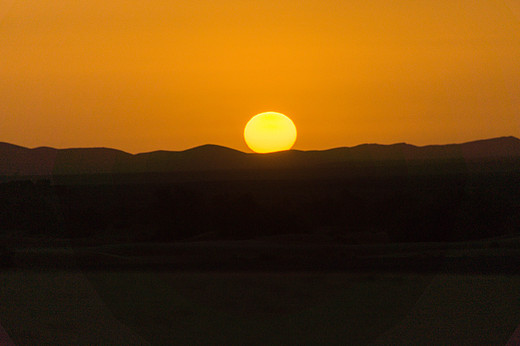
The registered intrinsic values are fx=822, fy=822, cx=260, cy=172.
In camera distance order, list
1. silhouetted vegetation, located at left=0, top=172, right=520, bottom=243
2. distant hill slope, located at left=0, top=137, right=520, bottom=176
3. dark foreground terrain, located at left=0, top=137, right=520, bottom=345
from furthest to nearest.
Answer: distant hill slope, located at left=0, top=137, right=520, bottom=176
silhouetted vegetation, located at left=0, top=172, right=520, bottom=243
dark foreground terrain, located at left=0, top=137, right=520, bottom=345

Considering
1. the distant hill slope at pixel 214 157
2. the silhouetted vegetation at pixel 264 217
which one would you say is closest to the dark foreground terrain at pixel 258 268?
the silhouetted vegetation at pixel 264 217

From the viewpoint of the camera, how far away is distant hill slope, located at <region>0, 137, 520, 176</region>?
73.2 metres

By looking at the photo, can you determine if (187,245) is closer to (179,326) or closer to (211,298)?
(211,298)

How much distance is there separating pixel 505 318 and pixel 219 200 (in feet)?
63.1

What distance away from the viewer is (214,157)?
82.6 meters

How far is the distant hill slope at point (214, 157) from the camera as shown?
73.2 m

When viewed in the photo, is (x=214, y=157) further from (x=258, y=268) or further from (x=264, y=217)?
(x=258, y=268)

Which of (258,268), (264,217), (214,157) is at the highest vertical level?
(214,157)

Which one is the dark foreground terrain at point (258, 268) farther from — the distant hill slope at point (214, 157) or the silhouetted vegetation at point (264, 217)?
the distant hill slope at point (214, 157)

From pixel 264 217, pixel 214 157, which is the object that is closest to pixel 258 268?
pixel 264 217

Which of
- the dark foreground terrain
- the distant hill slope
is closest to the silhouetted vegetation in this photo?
Result: the dark foreground terrain

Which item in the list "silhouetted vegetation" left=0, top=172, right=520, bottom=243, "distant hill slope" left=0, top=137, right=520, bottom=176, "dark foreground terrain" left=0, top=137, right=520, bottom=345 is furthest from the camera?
"distant hill slope" left=0, top=137, right=520, bottom=176

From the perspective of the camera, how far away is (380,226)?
2745 cm

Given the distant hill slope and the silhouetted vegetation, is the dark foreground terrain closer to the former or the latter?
the silhouetted vegetation
